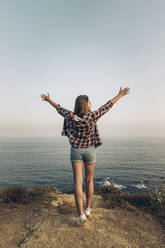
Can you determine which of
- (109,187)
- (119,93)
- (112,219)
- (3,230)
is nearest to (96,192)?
(109,187)

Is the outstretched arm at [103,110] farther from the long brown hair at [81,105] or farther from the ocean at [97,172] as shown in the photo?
the ocean at [97,172]

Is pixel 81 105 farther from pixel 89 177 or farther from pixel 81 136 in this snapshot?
pixel 89 177

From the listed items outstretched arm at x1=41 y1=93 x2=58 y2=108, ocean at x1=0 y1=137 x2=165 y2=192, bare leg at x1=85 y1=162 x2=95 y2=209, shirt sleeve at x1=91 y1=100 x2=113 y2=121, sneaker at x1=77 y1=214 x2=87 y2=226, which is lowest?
ocean at x1=0 y1=137 x2=165 y2=192

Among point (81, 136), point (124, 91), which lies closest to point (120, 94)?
point (124, 91)

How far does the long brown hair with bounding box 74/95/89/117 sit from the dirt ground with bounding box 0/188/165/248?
2.67 metres

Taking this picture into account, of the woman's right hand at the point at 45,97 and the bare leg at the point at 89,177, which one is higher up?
the woman's right hand at the point at 45,97

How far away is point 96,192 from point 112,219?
3.59 metres

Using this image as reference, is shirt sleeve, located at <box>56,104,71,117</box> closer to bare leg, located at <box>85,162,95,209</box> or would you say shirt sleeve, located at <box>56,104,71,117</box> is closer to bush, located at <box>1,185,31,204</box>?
bare leg, located at <box>85,162,95,209</box>

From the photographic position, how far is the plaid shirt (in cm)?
358

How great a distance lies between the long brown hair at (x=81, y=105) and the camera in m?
3.63

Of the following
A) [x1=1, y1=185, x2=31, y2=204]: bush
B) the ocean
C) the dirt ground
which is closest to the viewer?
the dirt ground

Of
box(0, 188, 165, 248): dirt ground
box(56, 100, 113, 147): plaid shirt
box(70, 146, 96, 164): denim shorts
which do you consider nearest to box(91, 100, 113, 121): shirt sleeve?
box(56, 100, 113, 147): plaid shirt

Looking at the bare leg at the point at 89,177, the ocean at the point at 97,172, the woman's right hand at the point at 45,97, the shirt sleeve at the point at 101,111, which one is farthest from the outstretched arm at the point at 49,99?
the ocean at the point at 97,172

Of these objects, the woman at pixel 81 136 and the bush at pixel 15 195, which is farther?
the bush at pixel 15 195
